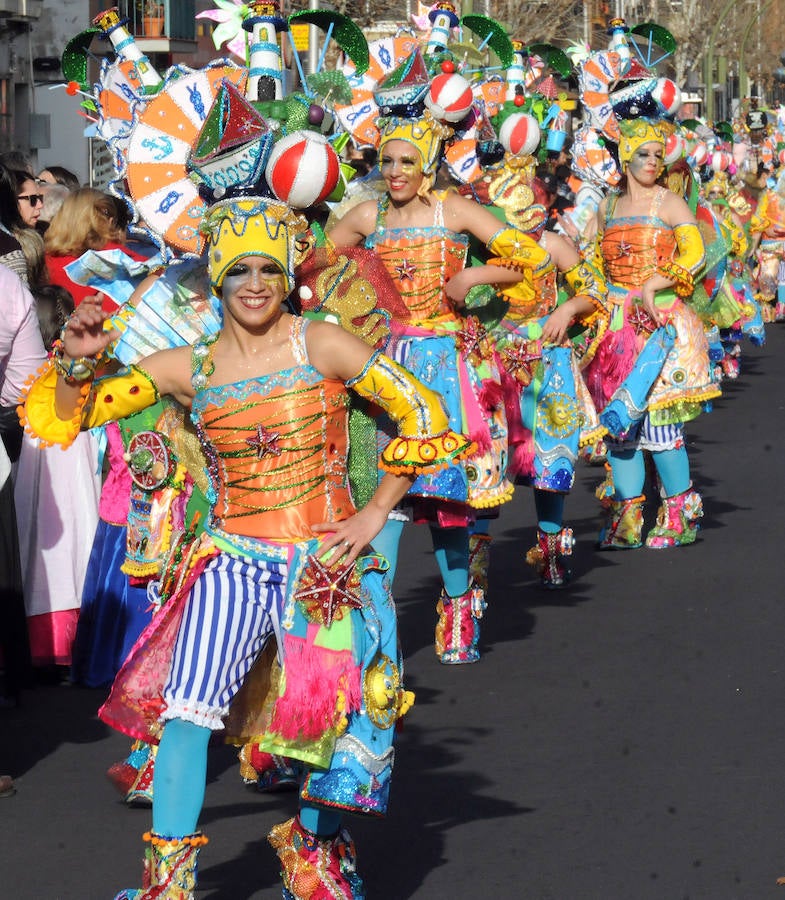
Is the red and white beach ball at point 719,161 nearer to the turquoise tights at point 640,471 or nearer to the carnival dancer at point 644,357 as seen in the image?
the carnival dancer at point 644,357

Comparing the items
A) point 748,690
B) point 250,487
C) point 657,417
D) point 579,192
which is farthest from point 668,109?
point 250,487

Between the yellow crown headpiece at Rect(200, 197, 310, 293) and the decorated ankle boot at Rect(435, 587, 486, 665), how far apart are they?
11.0 feet

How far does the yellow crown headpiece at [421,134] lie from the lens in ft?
26.7

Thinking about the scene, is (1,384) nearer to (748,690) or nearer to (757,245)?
(748,690)

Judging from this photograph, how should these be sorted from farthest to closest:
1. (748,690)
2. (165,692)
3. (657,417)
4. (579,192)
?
(579,192) → (657,417) → (748,690) → (165,692)

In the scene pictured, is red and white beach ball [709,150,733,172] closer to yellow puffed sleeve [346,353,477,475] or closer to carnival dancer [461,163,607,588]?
carnival dancer [461,163,607,588]

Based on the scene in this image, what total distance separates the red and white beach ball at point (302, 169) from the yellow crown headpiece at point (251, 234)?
28 centimetres

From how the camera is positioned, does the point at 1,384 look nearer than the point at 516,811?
No

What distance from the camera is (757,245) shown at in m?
27.7

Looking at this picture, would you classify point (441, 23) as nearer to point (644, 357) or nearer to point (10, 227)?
point (644, 357)

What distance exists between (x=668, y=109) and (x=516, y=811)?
5.79 m

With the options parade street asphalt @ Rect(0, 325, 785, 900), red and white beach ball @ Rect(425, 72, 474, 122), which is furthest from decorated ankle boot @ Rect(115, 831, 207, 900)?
red and white beach ball @ Rect(425, 72, 474, 122)

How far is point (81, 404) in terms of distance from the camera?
16.7 feet

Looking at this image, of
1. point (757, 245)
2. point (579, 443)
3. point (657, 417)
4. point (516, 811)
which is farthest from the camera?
point (757, 245)
